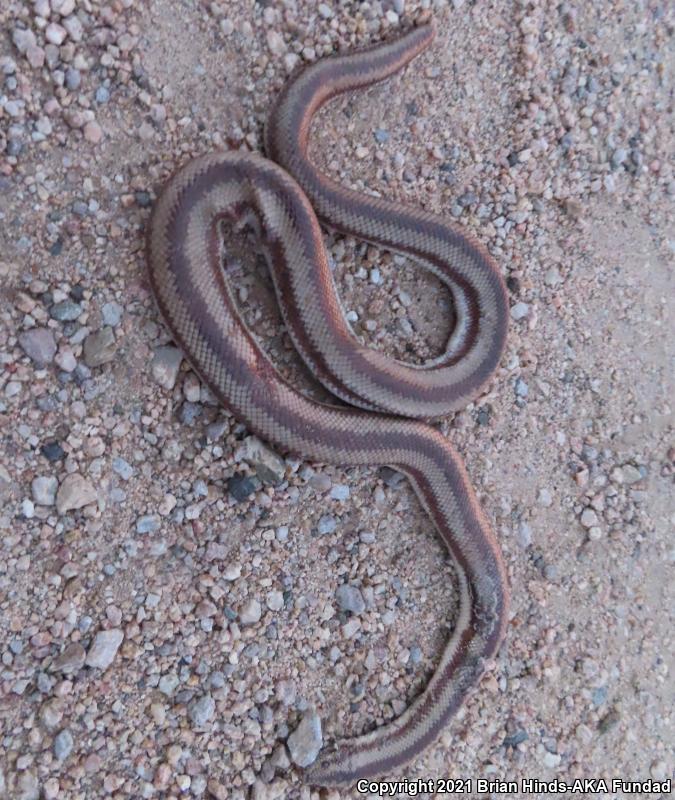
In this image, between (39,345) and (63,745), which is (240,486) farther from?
(63,745)

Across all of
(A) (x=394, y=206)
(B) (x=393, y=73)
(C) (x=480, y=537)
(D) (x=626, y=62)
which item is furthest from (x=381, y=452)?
(D) (x=626, y=62)

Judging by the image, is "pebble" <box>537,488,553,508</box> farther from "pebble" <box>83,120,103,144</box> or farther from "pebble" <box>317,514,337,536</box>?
"pebble" <box>83,120,103,144</box>

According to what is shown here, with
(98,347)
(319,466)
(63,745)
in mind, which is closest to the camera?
(63,745)

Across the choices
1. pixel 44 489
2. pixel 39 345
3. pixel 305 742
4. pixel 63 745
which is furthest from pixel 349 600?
pixel 39 345

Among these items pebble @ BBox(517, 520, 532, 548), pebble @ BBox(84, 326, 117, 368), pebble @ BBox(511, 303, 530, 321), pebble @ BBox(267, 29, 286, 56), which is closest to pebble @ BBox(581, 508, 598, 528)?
pebble @ BBox(517, 520, 532, 548)

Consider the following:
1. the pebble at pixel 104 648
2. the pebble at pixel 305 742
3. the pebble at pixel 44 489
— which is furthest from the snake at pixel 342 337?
the pebble at pixel 104 648
